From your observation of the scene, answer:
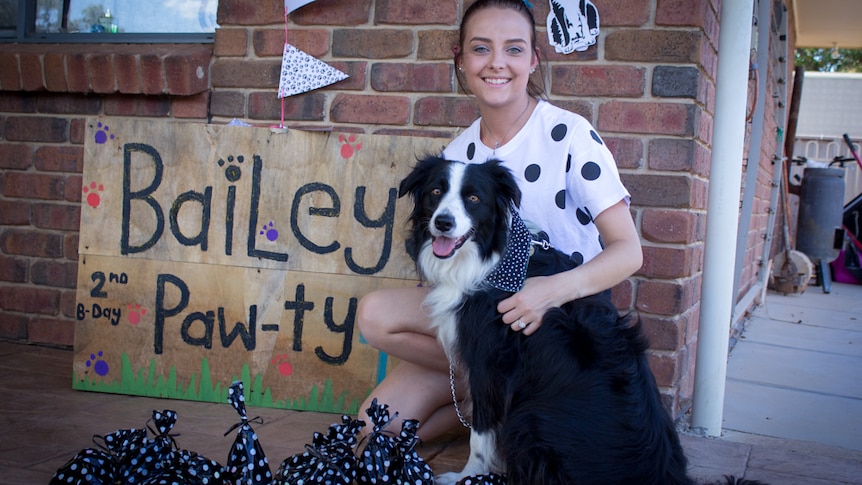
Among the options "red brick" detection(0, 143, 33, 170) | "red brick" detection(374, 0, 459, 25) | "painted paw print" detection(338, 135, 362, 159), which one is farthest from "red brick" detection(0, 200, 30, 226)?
"red brick" detection(374, 0, 459, 25)

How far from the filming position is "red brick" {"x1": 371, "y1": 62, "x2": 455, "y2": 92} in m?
2.93

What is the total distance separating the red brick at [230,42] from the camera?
10.4ft

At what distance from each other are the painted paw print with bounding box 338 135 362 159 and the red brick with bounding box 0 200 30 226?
1.85 m

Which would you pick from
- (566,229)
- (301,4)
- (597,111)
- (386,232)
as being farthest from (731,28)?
(301,4)

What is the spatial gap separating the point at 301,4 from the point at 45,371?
6.65 feet

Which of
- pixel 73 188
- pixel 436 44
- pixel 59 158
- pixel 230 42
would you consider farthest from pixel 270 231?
pixel 59 158

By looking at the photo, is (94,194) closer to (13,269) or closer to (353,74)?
(13,269)

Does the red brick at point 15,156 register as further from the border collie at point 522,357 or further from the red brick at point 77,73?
the border collie at point 522,357

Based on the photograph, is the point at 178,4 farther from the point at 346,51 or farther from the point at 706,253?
the point at 706,253

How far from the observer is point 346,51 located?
3053 millimetres

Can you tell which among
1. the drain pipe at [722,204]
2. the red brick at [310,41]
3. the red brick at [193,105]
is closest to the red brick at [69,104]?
the red brick at [193,105]

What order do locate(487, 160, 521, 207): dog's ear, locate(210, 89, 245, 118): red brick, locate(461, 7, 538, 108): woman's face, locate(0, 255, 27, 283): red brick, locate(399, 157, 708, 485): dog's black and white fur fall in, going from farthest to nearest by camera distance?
locate(0, 255, 27, 283): red brick
locate(210, 89, 245, 118): red brick
locate(461, 7, 538, 108): woman's face
locate(487, 160, 521, 207): dog's ear
locate(399, 157, 708, 485): dog's black and white fur

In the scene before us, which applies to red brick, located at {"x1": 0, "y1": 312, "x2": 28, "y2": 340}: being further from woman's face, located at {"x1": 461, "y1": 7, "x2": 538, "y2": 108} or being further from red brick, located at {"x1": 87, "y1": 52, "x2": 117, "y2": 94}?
woman's face, located at {"x1": 461, "y1": 7, "x2": 538, "y2": 108}

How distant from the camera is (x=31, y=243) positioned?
3557mm
